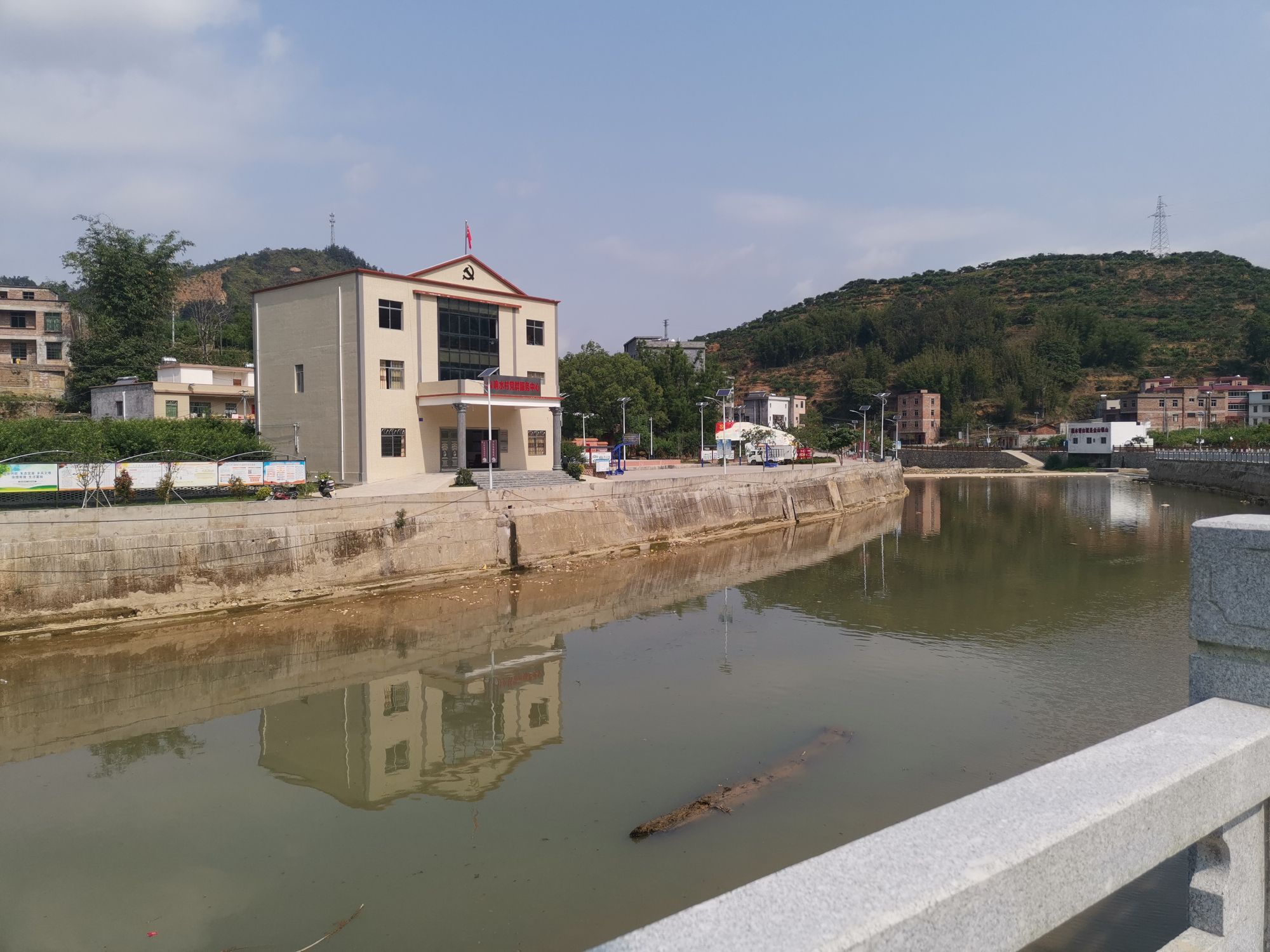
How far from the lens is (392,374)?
1532 inches

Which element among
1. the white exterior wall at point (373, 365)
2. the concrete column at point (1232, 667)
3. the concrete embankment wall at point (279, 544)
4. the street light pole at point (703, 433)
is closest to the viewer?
the concrete column at point (1232, 667)

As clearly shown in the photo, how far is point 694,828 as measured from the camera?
1094cm

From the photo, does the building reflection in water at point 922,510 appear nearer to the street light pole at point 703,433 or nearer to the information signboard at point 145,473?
the street light pole at point 703,433

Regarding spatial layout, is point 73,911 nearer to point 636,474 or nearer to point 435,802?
point 435,802

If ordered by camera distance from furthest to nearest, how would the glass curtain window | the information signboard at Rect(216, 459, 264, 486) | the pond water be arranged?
the glass curtain window
the information signboard at Rect(216, 459, 264, 486)
the pond water

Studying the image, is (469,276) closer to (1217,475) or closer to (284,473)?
(284,473)

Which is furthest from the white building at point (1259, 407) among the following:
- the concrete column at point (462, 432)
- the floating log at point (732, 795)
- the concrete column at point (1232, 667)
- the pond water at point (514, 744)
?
the concrete column at point (1232, 667)

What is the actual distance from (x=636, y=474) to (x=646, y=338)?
9052cm

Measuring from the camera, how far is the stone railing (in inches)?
82.6

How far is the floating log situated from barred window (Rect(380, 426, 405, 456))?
2895cm

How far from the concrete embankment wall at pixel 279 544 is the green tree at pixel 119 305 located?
3714cm

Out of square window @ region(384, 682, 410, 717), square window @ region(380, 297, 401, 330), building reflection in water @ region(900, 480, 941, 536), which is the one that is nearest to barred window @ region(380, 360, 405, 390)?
square window @ region(380, 297, 401, 330)

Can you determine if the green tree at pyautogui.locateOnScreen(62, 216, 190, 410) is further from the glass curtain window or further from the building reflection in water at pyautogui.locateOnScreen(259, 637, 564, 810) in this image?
the building reflection in water at pyautogui.locateOnScreen(259, 637, 564, 810)

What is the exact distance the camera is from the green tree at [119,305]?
175ft
